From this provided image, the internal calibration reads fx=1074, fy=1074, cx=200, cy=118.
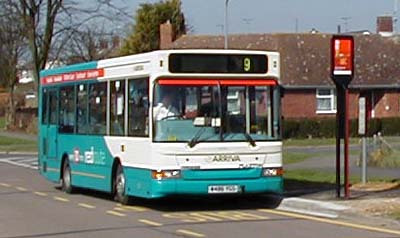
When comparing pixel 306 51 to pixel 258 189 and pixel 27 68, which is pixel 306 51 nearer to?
pixel 27 68

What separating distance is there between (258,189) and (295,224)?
2342mm

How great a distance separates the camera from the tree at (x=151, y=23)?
7788cm

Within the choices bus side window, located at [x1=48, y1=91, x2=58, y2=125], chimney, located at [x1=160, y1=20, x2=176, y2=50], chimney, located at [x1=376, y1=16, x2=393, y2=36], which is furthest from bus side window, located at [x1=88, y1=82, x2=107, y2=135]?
chimney, located at [x1=376, y1=16, x2=393, y2=36]

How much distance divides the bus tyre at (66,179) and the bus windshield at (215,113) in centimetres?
595

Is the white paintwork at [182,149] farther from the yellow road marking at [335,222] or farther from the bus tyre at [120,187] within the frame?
the yellow road marking at [335,222]

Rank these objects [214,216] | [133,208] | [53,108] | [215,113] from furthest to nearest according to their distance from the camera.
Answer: [53,108], [133,208], [215,113], [214,216]

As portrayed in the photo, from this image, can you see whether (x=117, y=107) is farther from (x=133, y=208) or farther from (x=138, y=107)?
(x=133, y=208)

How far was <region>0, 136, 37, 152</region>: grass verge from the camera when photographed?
52.6 m

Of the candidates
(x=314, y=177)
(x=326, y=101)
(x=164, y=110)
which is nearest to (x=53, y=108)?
(x=314, y=177)

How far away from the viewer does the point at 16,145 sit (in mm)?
56031

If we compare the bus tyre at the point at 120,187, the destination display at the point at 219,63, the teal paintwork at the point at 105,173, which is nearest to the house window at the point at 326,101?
the teal paintwork at the point at 105,173

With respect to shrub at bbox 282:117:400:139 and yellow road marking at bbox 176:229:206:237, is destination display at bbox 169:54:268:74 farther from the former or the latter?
shrub at bbox 282:117:400:139

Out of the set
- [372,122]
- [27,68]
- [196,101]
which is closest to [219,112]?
[196,101]

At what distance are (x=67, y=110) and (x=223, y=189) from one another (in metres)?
6.63
